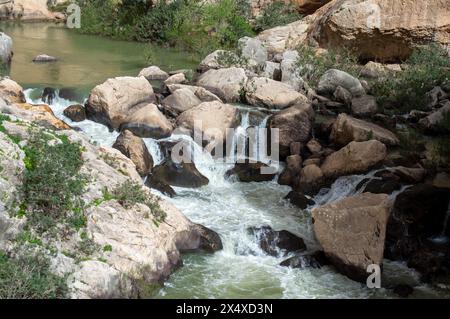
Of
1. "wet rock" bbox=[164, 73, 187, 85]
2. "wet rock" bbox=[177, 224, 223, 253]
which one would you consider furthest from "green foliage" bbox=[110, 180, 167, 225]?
"wet rock" bbox=[164, 73, 187, 85]

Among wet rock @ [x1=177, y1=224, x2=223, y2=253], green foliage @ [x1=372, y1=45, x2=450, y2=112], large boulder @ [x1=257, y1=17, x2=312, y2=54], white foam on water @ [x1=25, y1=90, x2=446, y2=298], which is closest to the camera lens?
white foam on water @ [x1=25, y1=90, x2=446, y2=298]

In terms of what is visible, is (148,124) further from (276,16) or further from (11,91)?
(276,16)

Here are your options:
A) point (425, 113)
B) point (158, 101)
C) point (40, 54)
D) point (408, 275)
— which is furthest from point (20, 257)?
point (40, 54)

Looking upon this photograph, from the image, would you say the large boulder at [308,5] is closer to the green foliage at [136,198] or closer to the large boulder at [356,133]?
the large boulder at [356,133]

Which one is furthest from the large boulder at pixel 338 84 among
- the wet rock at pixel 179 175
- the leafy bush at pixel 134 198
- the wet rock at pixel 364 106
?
the leafy bush at pixel 134 198

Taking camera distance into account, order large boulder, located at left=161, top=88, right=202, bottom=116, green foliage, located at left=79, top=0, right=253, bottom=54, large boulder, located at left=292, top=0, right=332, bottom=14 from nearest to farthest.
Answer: large boulder, located at left=161, top=88, right=202, bottom=116, green foliage, located at left=79, top=0, right=253, bottom=54, large boulder, located at left=292, top=0, right=332, bottom=14

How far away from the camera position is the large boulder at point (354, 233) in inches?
356

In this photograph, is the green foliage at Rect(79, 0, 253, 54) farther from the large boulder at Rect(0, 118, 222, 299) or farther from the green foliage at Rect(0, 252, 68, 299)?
the green foliage at Rect(0, 252, 68, 299)

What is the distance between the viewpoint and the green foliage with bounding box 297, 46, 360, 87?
18.7m

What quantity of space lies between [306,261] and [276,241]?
0.80 m

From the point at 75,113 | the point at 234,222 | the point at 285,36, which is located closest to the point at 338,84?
the point at 285,36

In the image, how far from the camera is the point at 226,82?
16797 mm

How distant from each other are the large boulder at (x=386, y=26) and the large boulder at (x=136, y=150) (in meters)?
12.9

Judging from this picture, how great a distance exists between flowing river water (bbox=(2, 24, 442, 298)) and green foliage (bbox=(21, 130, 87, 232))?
70.1 inches
